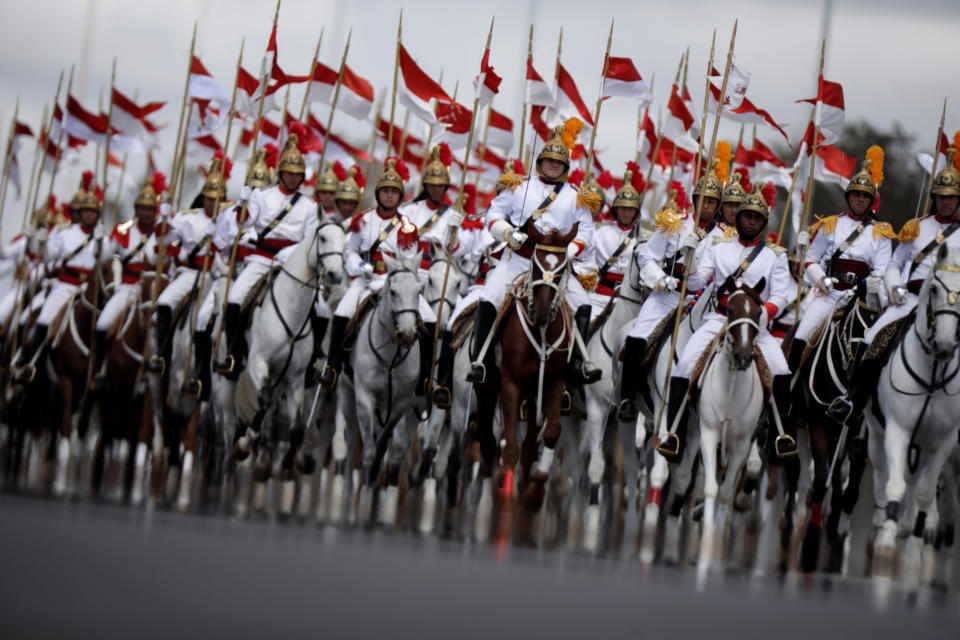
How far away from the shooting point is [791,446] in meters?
14.0

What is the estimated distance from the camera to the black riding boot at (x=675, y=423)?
13.9 metres

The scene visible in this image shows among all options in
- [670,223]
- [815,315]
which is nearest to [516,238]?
[670,223]

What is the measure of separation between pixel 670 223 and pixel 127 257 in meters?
8.54

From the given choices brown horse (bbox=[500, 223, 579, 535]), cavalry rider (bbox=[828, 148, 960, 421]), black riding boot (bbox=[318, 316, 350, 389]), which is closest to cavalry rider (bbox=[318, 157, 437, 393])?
black riding boot (bbox=[318, 316, 350, 389])

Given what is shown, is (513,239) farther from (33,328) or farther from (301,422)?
(33,328)

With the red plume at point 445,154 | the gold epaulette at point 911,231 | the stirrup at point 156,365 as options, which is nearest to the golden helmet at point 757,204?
the gold epaulette at point 911,231

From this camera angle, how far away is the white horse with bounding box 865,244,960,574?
42.6ft

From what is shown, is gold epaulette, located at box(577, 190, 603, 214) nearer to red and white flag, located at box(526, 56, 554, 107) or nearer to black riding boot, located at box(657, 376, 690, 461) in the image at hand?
black riding boot, located at box(657, 376, 690, 461)

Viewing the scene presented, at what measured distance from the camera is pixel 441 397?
16.2 m

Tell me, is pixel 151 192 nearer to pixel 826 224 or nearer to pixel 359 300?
pixel 359 300

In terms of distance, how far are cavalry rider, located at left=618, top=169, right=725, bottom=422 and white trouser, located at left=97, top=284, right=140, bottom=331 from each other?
7394 mm

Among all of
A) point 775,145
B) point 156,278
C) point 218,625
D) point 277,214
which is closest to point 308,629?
point 218,625

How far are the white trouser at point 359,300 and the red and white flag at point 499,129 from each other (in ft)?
21.2

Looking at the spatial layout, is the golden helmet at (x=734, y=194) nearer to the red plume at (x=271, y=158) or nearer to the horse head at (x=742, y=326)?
the horse head at (x=742, y=326)
